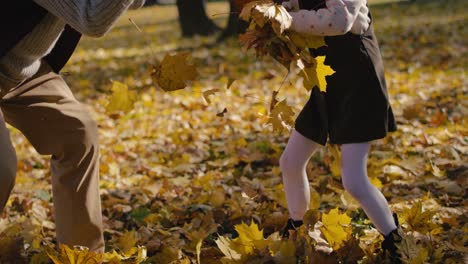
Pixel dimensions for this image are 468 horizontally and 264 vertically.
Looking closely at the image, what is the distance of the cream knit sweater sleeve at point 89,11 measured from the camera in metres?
2.35

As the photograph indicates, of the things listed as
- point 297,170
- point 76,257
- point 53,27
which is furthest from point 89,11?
point 297,170

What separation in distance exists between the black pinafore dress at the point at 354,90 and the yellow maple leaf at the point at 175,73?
0.55 meters

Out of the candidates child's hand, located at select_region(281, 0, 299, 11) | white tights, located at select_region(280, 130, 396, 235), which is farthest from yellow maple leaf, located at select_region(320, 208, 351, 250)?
child's hand, located at select_region(281, 0, 299, 11)

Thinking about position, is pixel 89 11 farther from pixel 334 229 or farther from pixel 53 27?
pixel 334 229

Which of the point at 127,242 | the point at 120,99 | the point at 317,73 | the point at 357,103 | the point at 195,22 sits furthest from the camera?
the point at 195,22

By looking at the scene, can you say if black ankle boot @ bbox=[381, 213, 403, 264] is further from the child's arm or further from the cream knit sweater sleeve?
the cream knit sweater sleeve

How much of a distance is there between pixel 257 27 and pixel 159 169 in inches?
97.8

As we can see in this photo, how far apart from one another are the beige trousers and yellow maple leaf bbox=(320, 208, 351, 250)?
100 centimetres

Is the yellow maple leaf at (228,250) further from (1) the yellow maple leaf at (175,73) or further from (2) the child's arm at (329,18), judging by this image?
(2) the child's arm at (329,18)

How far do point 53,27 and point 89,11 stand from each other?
361 mm

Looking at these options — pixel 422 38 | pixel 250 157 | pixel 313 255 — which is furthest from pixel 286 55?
pixel 422 38

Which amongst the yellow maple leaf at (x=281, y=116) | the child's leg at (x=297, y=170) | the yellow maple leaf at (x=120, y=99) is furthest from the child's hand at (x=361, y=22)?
the yellow maple leaf at (x=120, y=99)

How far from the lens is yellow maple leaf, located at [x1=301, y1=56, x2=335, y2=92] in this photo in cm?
269

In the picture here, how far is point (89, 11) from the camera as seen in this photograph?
2.36 meters
